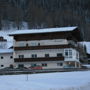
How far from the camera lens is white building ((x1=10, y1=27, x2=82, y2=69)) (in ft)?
196

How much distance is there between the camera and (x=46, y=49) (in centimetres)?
6059

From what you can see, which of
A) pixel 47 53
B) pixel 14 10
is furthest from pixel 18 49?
pixel 14 10

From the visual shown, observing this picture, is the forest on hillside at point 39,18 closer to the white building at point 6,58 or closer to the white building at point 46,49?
the white building at point 6,58

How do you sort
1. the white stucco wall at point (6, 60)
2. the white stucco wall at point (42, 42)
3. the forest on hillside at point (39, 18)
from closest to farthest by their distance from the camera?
the white stucco wall at point (42, 42), the white stucco wall at point (6, 60), the forest on hillside at point (39, 18)

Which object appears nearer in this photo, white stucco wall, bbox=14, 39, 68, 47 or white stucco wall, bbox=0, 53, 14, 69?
white stucco wall, bbox=14, 39, 68, 47

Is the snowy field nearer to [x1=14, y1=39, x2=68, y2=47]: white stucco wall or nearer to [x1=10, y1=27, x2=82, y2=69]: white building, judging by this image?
[x1=10, y1=27, x2=82, y2=69]: white building

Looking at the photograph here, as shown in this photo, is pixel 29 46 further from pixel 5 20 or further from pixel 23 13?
pixel 23 13

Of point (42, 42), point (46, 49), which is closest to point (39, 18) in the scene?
point (42, 42)

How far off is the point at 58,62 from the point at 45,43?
4.88m

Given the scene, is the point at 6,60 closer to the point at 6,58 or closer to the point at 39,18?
the point at 6,58

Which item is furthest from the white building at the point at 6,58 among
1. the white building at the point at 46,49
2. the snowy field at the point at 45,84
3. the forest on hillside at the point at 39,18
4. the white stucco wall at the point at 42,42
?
the forest on hillside at the point at 39,18

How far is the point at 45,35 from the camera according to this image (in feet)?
203

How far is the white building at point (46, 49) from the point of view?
5971 cm

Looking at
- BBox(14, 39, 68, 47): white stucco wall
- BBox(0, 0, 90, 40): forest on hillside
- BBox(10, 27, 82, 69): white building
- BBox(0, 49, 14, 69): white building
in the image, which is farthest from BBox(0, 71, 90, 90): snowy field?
BBox(0, 0, 90, 40): forest on hillside
